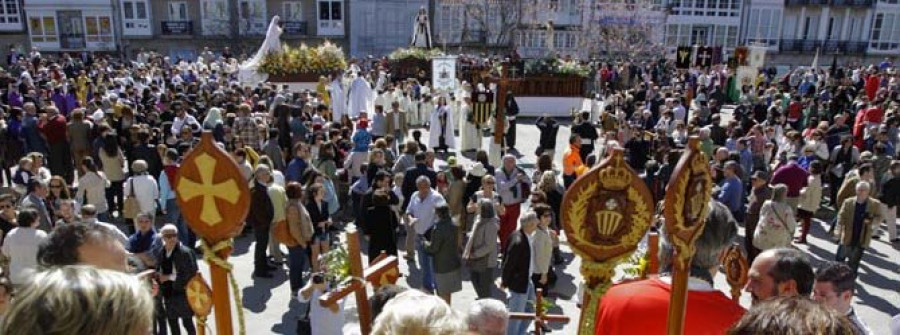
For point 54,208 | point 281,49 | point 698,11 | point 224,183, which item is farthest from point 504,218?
point 698,11

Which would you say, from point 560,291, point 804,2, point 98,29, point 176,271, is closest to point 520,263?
point 560,291

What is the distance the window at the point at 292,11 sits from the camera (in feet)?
139

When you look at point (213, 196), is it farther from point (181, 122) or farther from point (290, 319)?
point (181, 122)

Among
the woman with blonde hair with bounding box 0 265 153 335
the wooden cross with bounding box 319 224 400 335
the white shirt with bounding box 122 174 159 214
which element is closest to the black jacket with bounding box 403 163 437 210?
the white shirt with bounding box 122 174 159 214

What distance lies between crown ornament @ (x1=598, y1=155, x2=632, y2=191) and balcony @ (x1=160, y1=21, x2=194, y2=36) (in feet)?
141

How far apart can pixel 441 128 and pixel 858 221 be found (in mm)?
9763

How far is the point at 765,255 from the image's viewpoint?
3.28 metres

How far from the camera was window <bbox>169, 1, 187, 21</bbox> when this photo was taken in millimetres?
41469

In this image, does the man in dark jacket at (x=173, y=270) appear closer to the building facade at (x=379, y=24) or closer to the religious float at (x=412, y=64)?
the religious float at (x=412, y=64)

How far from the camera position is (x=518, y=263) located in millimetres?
6520

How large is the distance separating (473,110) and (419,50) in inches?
370

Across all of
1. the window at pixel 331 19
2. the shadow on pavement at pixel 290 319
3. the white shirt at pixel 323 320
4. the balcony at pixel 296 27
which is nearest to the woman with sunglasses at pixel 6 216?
the shadow on pavement at pixel 290 319

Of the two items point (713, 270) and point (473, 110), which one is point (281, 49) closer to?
point (473, 110)

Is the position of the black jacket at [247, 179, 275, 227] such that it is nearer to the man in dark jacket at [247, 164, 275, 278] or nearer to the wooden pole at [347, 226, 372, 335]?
the man in dark jacket at [247, 164, 275, 278]
